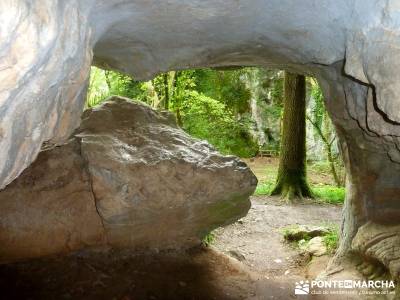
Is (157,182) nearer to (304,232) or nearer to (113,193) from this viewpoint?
(113,193)

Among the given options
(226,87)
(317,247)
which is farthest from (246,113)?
(317,247)

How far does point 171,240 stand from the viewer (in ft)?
19.0

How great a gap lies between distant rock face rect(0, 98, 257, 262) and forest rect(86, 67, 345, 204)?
890 cm

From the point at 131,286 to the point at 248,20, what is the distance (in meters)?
3.52

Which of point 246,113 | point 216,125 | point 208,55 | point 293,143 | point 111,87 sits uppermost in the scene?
point 111,87

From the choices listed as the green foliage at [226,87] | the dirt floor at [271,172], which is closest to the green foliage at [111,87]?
the green foliage at [226,87]

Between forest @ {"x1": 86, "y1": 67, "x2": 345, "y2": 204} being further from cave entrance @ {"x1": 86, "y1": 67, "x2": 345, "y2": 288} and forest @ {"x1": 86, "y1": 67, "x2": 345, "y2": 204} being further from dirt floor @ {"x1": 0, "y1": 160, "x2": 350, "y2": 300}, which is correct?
dirt floor @ {"x1": 0, "y1": 160, "x2": 350, "y2": 300}

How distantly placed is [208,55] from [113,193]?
7.27ft

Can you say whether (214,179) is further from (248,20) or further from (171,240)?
(248,20)

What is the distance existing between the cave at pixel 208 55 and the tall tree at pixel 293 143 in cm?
536

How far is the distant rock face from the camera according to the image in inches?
199

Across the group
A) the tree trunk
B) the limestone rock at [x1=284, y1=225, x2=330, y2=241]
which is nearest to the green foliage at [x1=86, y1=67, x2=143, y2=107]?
the tree trunk

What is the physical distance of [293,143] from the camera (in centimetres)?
1064

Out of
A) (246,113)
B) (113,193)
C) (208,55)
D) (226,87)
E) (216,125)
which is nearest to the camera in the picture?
(208,55)
